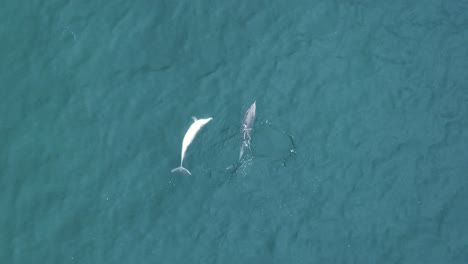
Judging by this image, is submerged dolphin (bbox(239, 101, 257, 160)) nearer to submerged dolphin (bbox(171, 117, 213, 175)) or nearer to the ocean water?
the ocean water

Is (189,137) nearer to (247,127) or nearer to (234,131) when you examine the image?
(234,131)

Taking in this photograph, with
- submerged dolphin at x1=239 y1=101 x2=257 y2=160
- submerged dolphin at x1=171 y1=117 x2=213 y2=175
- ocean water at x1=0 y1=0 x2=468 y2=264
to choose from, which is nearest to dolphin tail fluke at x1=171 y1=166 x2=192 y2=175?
submerged dolphin at x1=171 y1=117 x2=213 y2=175

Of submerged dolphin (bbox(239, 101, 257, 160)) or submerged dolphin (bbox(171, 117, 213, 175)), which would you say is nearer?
submerged dolphin (bbox(171, 117, 213, 175))

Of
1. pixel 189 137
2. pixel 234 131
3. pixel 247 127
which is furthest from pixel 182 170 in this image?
pixel 247 127

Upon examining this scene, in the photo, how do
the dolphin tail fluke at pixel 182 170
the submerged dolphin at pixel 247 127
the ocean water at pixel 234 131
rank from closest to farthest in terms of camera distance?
1. the ocean water at pixel 234 131
2. the dolphin tail fluke at pixel 182 170
3. the submerged dolphin at pixel 247 127

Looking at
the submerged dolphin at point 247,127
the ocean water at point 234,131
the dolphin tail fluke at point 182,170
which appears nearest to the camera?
the ocean water at point 234,131

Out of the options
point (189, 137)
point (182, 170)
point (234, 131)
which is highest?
point (189, 137)

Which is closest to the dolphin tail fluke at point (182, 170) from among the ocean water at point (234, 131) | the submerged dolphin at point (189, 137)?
the submerged dolphin at point (189, 137)

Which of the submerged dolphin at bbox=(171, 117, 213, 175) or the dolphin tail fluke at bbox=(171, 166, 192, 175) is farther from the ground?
the submerged dolphin at bbox=(171, 117, 213, 175)

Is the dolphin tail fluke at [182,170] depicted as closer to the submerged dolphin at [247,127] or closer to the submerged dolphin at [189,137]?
the submerged dolphin at [189,137]
